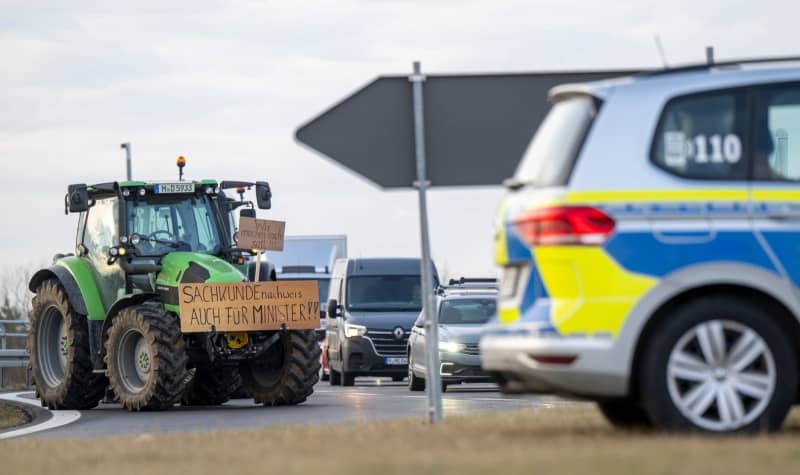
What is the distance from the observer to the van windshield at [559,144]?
1086 cm

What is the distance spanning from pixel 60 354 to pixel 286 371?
11.7ft

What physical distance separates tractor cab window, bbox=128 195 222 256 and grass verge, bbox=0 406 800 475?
977 centimetres

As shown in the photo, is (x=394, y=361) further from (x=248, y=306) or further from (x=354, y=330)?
(x=248, y=306)

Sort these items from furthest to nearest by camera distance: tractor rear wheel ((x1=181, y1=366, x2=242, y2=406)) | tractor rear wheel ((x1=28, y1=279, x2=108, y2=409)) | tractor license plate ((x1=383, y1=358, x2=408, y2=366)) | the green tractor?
tractor license plate ((x1=383, y1=358, x2=408, y2=366)) → tractor rear wheel ((x1=181, y1=366, x2=242, y2=406)) → tractor rear wheel ((x1=28, y1=279, x2=108, y2=409)) → the green tractor

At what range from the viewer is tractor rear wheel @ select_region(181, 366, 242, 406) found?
2458 cm

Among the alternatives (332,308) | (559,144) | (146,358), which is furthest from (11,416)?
(559,144)

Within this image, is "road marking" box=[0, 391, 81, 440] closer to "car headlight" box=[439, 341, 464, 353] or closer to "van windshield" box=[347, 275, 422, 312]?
"car headlight" box=[439, 341, 464, 353]

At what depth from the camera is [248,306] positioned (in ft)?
75.3

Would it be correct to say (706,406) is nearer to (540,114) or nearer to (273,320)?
(540,114)

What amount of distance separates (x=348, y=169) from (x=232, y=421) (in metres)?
6.32

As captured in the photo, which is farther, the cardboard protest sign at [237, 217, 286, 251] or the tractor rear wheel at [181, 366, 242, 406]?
the tractor rear wheel at [181, 366, 242, 406]

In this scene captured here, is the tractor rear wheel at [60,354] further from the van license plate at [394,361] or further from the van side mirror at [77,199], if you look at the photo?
the van license plate at [394,361]

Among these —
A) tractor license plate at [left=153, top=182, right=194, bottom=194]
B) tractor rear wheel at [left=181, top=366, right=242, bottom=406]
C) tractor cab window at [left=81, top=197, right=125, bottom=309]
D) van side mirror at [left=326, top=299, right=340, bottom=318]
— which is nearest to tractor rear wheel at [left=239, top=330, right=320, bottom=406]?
tractor rear wheel at [left=181, top=366, right=242, bottom=406]

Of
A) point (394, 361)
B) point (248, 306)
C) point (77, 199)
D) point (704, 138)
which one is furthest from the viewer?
point (394, 361)
